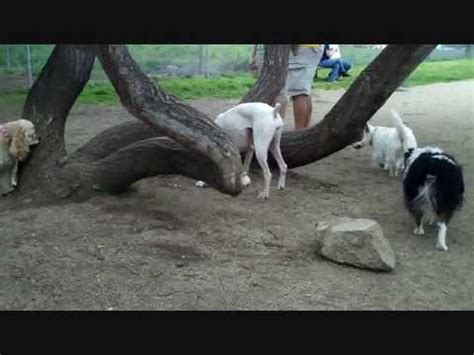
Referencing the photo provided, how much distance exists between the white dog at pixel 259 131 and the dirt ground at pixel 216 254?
0.25 m

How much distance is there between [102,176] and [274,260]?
1.93m

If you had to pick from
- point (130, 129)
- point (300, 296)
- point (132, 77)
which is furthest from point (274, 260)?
point (130, 129)

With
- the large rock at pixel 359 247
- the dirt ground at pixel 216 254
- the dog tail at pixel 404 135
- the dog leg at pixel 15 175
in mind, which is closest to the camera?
the dirt ground at pixel 216 254

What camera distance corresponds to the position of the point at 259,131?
615 centimetres

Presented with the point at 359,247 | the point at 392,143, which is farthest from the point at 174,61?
the point at 359,247

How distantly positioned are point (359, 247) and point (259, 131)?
7.08 ft

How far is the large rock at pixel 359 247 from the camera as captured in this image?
4324mm

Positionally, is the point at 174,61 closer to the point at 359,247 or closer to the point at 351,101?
the point at 351,101

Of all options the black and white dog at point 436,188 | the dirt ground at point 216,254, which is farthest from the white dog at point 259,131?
the black and white dog at point 436,188

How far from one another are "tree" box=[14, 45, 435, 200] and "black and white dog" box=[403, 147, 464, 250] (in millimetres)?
991

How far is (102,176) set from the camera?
217 inches

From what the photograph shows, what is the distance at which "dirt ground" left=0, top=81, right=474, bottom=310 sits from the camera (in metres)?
3.85

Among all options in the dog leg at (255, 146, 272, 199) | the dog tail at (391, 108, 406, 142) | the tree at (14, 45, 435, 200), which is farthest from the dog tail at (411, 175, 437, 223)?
the dog tail at (391, 108, 406, 142)

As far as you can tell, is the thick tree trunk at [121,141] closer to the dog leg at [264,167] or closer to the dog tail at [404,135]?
the dog leg at [264,167]
